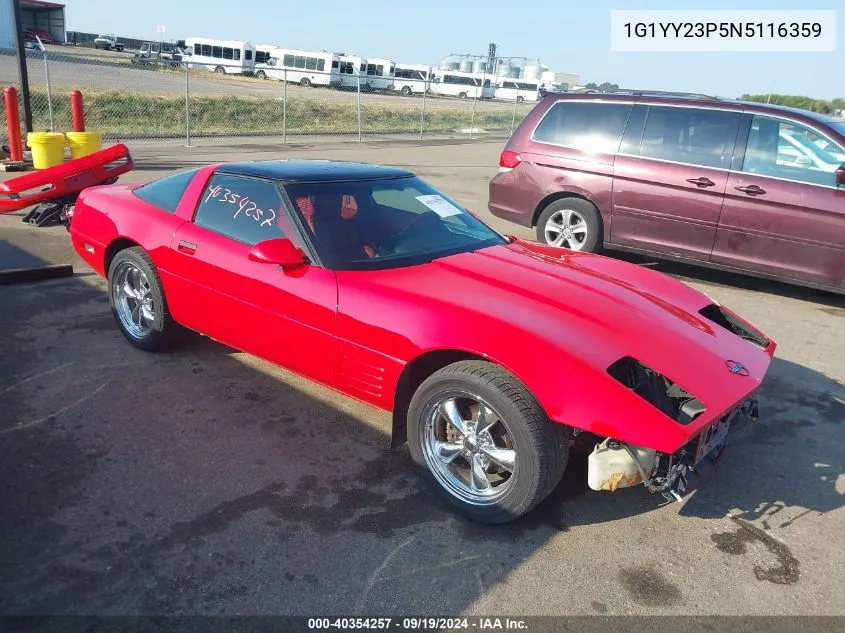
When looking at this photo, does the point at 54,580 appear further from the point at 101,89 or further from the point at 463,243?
the point at 101,89

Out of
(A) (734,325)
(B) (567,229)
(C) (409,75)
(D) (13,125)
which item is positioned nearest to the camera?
(A) (734,325)

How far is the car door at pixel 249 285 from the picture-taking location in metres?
3.56

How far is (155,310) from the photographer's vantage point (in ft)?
14.7

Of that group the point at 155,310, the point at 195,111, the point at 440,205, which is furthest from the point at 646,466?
the point at 195,111

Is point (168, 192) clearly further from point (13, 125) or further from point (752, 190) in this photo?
point (13, 125)

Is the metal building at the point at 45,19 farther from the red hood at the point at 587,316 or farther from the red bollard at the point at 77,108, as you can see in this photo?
the red hood at the point at 587,316

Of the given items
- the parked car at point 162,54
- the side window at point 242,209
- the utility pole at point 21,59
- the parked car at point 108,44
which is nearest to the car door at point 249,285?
the side window at point 242,209

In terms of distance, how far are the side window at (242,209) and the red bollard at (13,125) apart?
8942 millimetres

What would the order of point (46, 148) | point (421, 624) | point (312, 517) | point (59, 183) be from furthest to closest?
point (46, 148)
point (59, 183)
point (312, 517)
point (421, 624)

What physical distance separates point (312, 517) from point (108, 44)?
68224 mm

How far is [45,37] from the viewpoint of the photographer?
5153cm

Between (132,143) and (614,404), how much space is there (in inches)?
616

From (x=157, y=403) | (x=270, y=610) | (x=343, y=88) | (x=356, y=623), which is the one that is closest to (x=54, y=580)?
(x=270, y=610)

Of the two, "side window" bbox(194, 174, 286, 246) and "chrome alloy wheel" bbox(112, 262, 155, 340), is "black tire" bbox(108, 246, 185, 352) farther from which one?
"side window" bbox(194, 174, 286, 246)
